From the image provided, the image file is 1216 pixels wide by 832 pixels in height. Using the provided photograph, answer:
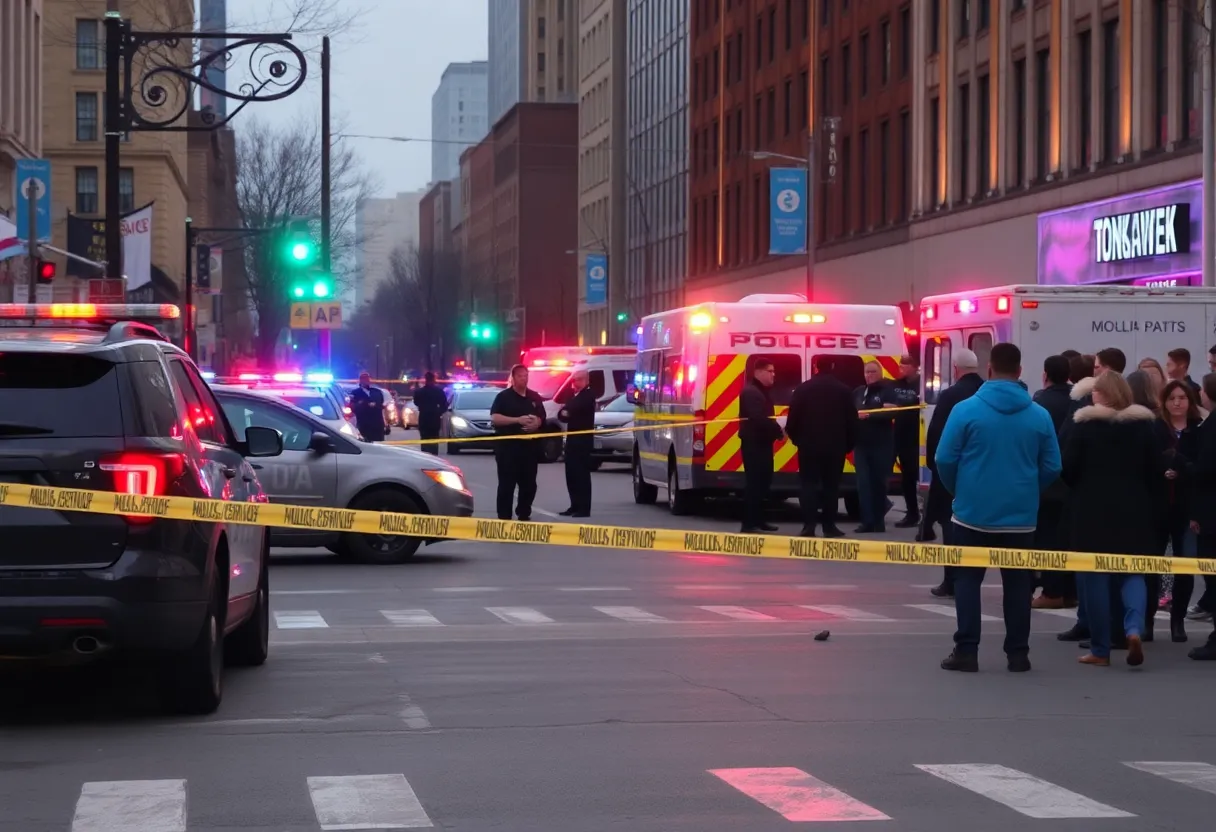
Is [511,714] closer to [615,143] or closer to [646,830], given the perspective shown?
[646,830]

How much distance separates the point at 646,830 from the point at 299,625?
22.4 feet

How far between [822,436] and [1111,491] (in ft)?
31.3

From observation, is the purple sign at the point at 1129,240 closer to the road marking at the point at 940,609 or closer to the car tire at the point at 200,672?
the road marking at the point at 940,609

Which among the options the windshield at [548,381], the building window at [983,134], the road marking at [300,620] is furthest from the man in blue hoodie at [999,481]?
the building window at [983,134]

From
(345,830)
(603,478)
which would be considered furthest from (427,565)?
(603,478)

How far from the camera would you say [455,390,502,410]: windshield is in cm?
4622

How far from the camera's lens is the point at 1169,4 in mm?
34938

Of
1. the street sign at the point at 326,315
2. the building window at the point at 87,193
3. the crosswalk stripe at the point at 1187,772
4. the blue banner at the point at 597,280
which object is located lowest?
the crosswalk stripe at the point at 1187,772

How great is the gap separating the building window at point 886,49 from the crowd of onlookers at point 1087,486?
41.5 m

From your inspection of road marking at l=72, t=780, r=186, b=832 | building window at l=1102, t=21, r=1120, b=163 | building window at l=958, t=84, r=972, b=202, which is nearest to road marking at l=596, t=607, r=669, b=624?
road marking at l=72, t=780, r=186, b=832

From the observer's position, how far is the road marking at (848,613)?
1391 cm

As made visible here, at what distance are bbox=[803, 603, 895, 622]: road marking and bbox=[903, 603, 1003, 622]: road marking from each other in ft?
1.73

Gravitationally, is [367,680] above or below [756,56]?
below

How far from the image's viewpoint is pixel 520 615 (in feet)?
46.4
